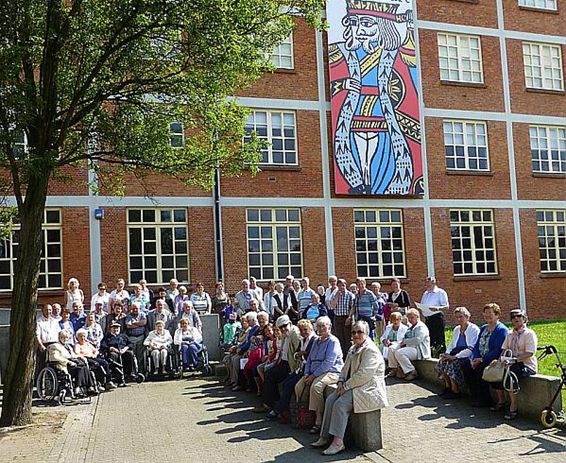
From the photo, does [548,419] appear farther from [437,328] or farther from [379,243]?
[379,243]

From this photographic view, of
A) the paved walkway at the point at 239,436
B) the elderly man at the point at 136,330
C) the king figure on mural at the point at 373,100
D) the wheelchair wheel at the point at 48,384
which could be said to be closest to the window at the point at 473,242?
the king figure on mural at the point at 373,100

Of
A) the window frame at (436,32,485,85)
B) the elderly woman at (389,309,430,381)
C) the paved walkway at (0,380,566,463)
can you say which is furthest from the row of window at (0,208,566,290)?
the elderly woman at (389,309,430,381)

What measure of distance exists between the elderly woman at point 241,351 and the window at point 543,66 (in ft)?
54.3

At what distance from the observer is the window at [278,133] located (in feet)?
73.9

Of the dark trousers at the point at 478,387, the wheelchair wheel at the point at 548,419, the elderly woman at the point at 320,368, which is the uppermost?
the elderly woman at the point at 320,368

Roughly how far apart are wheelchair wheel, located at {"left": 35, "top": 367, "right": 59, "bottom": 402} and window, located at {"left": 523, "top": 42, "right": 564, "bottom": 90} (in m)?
19.7

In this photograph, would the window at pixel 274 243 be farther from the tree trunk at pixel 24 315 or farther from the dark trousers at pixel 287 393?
the dark trousers at pixel 287 393

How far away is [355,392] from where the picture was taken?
913cm

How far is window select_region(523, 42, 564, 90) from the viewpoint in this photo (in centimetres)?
2645

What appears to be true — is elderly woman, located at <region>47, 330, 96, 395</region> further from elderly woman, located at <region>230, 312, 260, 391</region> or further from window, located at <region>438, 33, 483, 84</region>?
window, located at <region>438, 33, 483, 84</region>

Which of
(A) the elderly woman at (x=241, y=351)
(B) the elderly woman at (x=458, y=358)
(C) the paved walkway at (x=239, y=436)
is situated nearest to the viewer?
(C) the paved walkway at (x=239, y=436)

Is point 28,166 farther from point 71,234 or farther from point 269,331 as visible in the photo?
point 71,234

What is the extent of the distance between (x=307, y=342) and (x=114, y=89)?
5210 millimetres

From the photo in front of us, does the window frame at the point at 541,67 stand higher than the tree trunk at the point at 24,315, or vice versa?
the window frame at the point at 541,67
